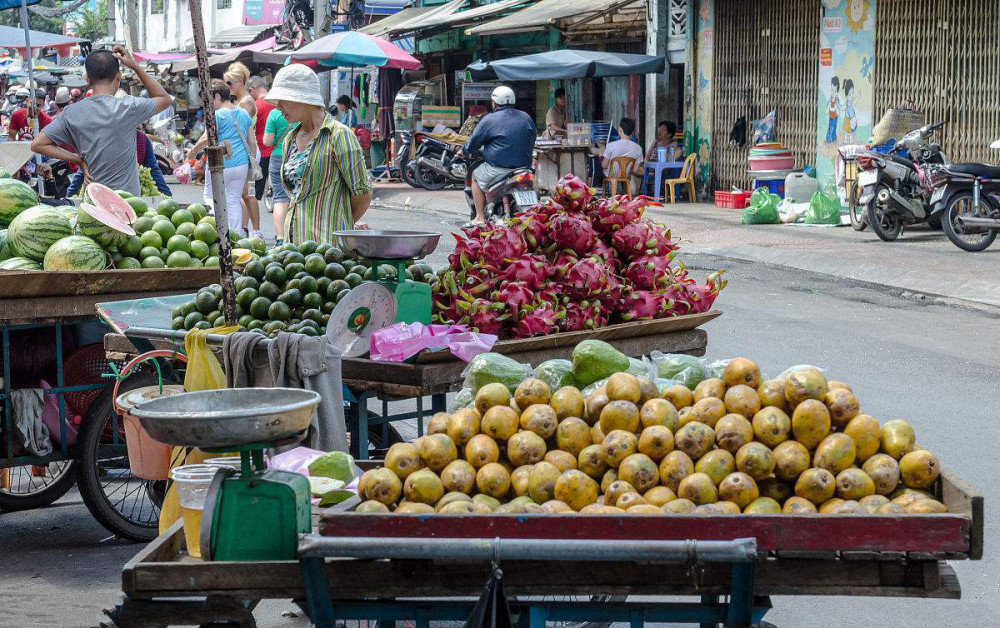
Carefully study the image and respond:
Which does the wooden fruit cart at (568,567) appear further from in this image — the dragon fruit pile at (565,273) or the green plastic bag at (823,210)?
the green plastic bag at (823,210)

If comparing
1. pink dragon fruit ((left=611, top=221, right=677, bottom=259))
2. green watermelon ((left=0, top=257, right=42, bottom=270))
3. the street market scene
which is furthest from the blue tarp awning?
pink dragon fruit ((left=611, top=221, right=677, bottom=259))

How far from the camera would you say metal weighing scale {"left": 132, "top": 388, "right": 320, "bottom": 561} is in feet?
8.21

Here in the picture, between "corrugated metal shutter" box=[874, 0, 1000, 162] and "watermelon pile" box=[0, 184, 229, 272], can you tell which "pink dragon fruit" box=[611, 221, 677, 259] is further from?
"corrugated metal shutter" box=[874, 0, 1000, 162]

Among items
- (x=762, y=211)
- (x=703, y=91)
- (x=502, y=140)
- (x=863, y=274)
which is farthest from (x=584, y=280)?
(x=703, y=91)

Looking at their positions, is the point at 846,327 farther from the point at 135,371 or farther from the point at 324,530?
the point at 324,530

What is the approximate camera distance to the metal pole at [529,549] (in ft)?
7.89

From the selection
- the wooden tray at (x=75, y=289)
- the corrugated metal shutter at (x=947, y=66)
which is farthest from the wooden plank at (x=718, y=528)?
the corrugated metal shutter at (x=947, y=66)

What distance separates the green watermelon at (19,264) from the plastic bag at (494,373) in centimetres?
284

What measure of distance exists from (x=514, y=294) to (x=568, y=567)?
206 cm

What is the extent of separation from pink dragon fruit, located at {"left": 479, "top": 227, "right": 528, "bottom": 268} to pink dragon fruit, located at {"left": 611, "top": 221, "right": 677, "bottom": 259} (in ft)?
1.50

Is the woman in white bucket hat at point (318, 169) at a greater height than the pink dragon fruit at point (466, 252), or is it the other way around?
the woman in white bucket hat at point (318, 169)

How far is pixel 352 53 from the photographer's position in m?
20.4

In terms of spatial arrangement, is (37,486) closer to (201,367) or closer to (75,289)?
(75,289)

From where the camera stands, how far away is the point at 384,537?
2.58 m
